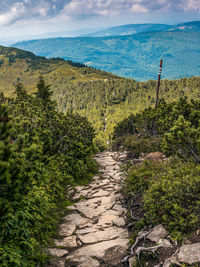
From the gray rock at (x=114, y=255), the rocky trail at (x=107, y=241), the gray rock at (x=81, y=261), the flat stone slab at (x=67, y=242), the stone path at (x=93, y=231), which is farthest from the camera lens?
the flat stone slab at (x=67, y=242)

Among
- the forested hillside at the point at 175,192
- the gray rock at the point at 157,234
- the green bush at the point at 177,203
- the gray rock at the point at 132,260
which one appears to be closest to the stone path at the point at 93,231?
the gray rock at the point at 132,260

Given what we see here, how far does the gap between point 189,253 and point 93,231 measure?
14.4 ft

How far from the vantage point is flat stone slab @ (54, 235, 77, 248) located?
7.77 m

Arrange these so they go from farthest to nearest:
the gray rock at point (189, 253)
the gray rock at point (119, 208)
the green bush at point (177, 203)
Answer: the gray rock at point (119, 208)
the green bush at point (177, 203)
the gray rock at point (189, 253)

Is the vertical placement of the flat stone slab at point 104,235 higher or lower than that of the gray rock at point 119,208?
higher

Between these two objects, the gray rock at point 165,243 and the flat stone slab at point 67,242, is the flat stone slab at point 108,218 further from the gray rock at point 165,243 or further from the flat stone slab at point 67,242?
the gray rock at point 165,243

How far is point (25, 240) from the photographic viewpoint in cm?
579

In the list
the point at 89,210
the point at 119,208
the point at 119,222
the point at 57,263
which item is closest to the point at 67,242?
the point at 57,263

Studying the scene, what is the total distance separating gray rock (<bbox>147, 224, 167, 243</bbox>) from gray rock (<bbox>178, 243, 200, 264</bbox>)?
1.01 metres

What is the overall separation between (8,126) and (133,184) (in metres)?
8.27

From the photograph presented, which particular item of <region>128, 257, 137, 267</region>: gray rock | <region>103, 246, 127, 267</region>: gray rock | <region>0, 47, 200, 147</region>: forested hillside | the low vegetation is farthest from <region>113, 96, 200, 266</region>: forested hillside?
Result: <region>0, 47, 200, 147</region>: forested hillside

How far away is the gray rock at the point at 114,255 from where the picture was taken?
668cm

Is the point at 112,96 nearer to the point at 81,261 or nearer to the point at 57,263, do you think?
the point at 81,261

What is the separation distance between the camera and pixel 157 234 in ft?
23.4
